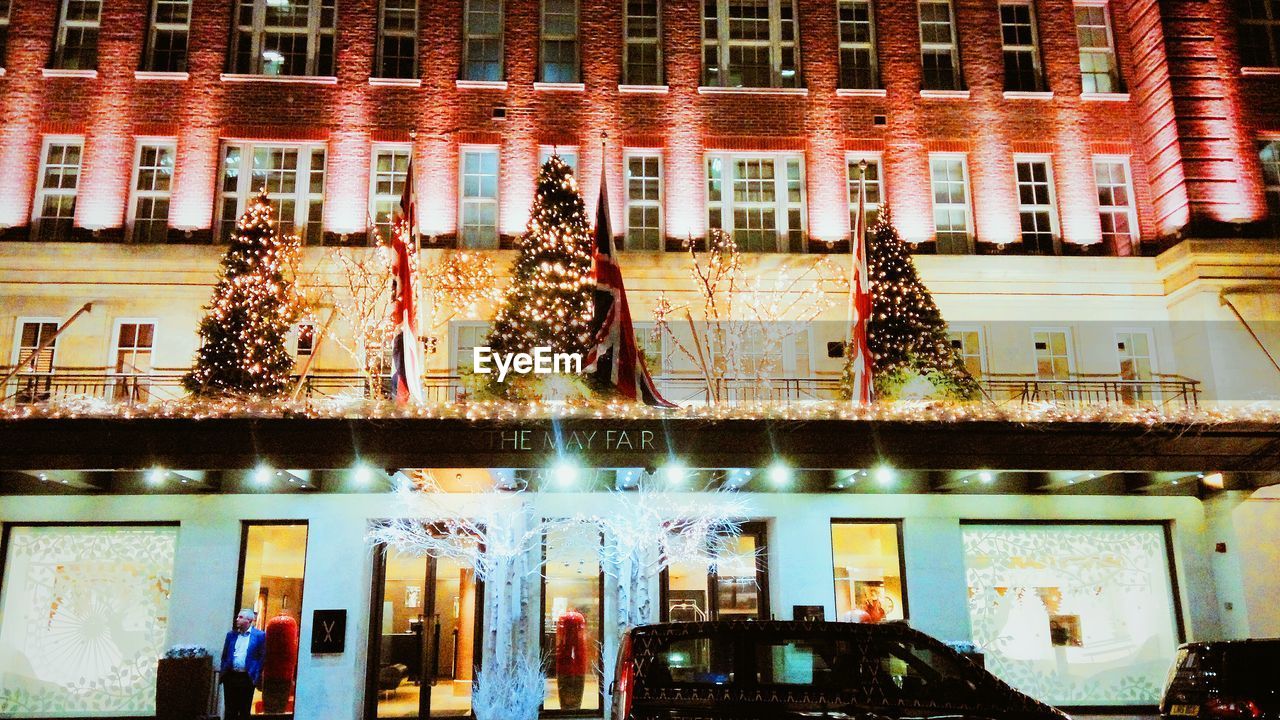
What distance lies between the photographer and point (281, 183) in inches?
781

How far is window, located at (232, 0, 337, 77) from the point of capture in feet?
66.7

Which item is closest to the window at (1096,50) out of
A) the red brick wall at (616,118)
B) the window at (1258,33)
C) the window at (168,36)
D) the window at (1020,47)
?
the red brick wall at (616,118)

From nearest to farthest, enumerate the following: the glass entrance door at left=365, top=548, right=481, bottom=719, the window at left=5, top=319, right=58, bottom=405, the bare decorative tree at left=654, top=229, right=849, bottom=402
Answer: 1. the glass entrance door at left=365, top=548, right=481, bottom=719
2. the window at left=5, top=319, right=58, bottom=405
3. the bare decorative tree at left=654, top=229, right=849, bottom=402

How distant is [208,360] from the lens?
53.7 feet

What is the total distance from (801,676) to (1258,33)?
67.3 feet

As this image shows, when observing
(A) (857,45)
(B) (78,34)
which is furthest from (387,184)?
(A) (857,45)

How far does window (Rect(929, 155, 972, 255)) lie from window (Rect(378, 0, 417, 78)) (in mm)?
11873

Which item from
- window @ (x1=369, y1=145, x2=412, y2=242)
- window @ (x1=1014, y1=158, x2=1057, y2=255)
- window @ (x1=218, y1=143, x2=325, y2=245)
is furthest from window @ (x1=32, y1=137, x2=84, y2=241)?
window @ (x1=1014, y1=158, x2=1057, y2=255)

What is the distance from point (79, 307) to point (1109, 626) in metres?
20.9

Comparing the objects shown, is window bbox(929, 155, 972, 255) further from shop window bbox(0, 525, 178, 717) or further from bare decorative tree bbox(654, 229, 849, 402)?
shop window bbox(0, 525, 178, 717)

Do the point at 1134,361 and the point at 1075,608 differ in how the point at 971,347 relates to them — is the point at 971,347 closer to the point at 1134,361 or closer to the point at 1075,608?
the point at 1134,361

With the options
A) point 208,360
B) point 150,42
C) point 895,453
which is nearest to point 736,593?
point 895,453

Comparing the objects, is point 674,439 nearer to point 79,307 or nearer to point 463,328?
point 463,328

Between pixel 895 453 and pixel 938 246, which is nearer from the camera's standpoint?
pixel 895 453
